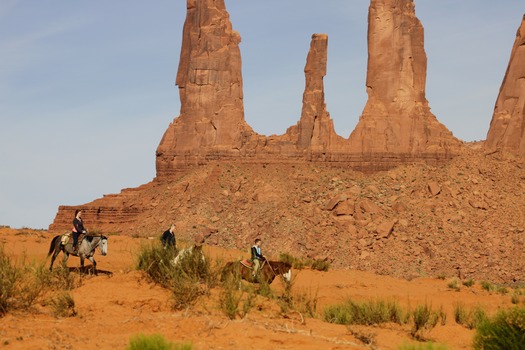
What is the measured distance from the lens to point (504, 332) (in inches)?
602

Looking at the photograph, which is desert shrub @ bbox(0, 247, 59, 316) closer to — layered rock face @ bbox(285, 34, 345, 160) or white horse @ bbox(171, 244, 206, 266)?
white horse @ bbox(171, 244, 206, 266)

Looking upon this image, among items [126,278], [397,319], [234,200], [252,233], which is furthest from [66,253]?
[234,200]

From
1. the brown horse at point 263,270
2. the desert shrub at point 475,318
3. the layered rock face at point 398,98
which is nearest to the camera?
the brown horse at point 263,270

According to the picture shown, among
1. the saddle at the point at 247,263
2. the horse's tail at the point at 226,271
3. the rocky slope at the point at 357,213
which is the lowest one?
the horse's tail at the point at 226,271

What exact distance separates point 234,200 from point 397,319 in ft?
138

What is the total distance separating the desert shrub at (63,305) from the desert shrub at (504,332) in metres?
7.92

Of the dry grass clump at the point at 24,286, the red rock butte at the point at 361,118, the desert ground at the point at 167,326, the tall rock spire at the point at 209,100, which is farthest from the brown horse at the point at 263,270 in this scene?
the tall rock spire at the point at 209,100

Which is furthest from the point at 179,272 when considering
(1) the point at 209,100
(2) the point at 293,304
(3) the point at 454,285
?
(1) the point at 209,100

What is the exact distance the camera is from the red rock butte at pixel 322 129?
64.9m

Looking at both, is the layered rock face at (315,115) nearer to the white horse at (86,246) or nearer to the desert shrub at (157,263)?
the white horse at (86,246)

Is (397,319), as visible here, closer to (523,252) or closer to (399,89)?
(523,252)

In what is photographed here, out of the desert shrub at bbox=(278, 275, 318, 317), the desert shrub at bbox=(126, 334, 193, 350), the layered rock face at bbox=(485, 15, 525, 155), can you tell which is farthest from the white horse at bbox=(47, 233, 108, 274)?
the layered rock face at bbox=(485, 15, 525, 155)

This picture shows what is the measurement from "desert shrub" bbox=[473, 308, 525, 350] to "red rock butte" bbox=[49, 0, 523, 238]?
1897 inches

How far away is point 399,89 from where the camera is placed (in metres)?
65.3
